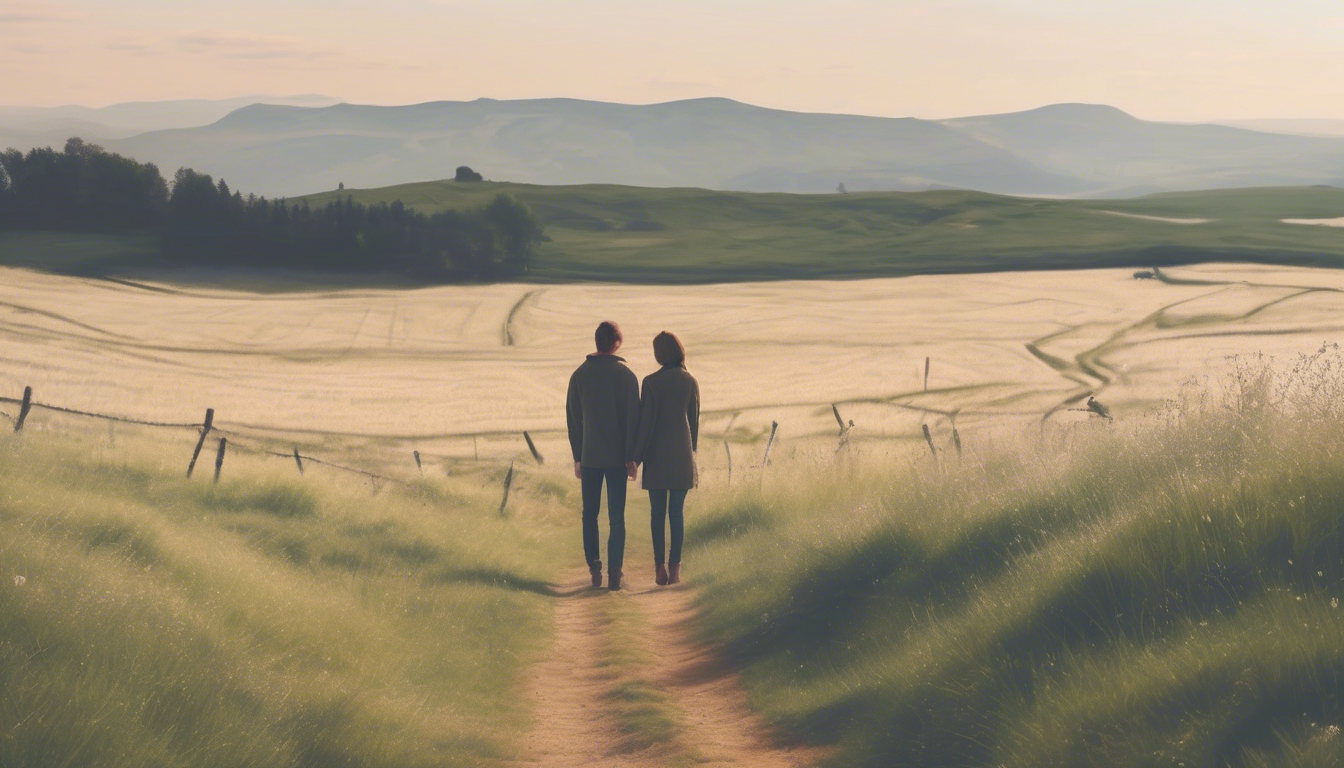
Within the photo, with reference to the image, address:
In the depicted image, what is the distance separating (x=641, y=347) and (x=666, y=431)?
144ft

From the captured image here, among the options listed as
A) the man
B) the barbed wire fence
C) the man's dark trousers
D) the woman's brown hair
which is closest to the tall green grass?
the man's dark trousers

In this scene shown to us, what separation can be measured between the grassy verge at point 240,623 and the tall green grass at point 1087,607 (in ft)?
7.90

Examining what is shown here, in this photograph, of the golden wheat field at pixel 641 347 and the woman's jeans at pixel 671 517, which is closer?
the woman's jeans at pixel 671 517

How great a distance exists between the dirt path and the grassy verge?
29cm

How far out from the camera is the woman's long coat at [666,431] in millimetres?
13898

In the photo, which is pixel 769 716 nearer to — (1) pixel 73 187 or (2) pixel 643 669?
(2) pixel 643 669

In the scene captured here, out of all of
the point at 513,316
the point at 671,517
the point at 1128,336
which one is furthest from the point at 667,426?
the point at 513,316

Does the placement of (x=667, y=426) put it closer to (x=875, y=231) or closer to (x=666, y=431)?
(x=666, y=431)

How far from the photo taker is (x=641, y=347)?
2277 inches

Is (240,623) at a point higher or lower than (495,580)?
higher

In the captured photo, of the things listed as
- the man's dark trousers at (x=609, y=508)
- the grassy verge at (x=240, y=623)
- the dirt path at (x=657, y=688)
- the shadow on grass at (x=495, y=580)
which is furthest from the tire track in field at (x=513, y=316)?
the dirt path at (x=657, y=688)

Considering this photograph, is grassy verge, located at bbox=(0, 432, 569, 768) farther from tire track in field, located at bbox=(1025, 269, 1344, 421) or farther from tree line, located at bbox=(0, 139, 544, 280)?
tree line, located at bbox=(0, 139, 544, 280)

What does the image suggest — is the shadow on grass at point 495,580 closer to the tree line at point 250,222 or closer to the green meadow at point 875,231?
the tree line at point 250,222

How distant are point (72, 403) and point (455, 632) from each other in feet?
88.6
